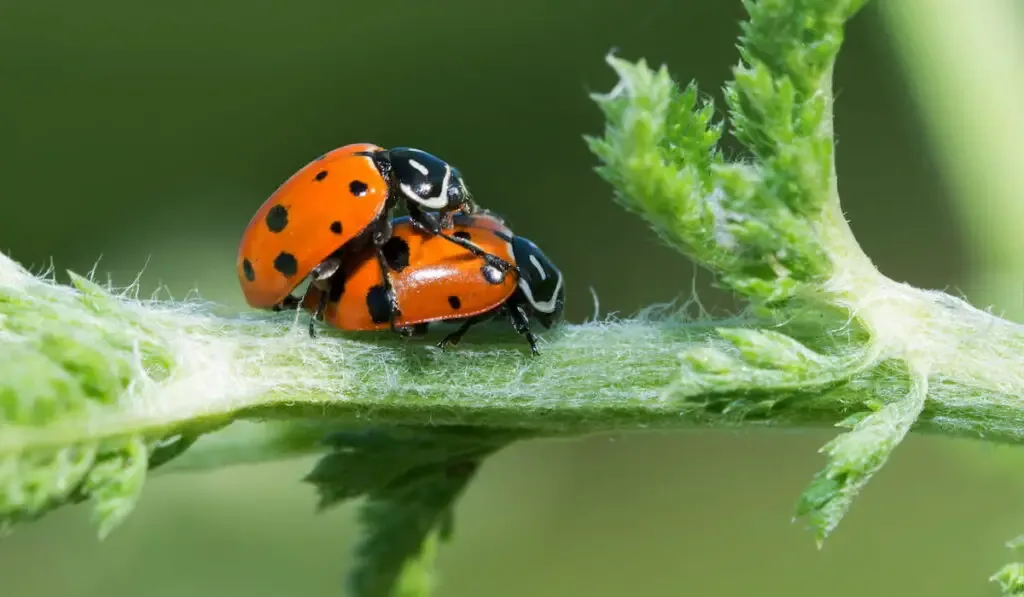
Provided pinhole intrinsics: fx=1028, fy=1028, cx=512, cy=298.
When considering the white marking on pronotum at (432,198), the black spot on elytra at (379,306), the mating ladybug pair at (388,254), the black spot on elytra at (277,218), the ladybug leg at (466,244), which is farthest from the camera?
the white marking on pronotum at (432,198)

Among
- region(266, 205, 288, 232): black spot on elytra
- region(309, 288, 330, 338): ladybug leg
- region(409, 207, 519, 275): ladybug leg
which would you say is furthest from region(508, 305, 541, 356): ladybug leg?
region(266, 205, 288, 232): black spot on elytra

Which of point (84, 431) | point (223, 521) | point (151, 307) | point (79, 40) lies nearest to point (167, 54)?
point (79, 40)

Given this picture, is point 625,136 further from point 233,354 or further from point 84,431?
point 84,431

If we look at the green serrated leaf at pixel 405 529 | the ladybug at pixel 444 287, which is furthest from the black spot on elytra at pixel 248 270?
the green serrated leaf at pixel 405 529

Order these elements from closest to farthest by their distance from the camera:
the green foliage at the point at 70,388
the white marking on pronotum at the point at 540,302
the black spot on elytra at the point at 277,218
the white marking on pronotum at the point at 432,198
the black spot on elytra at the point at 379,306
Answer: the green foliage at the point at 70,388, the black spot on elytra at the point at 379,306, the white marking on pronotum at the point at 540,302, the black spot on elytra at the point at 277,218, the white marking on pronotum at the point at 432,198

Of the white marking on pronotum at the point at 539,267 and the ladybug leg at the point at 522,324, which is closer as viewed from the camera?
the ladybug leg at the point at 522,324

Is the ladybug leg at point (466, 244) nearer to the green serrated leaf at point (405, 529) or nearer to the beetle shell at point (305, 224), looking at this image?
the beetle shell at point (305, 224)

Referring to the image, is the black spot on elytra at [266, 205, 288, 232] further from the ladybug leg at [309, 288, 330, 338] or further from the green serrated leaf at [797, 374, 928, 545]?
the green serrated leaf at [797, 374, 928, 545]
